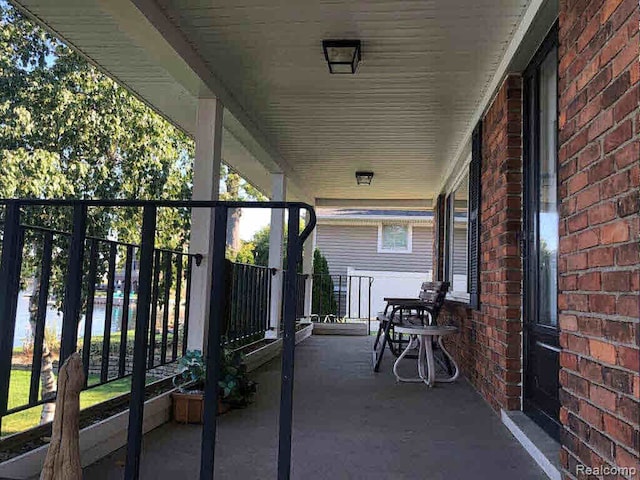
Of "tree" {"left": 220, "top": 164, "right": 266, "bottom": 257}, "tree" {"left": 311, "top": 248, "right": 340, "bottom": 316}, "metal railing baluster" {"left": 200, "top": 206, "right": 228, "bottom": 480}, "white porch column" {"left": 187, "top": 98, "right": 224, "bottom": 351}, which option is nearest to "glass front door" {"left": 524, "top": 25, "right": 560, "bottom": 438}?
"metal railing baluster" {"left": 200, "top": 206, "right": 228, "bottom": 480}

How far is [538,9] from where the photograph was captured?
263 cm

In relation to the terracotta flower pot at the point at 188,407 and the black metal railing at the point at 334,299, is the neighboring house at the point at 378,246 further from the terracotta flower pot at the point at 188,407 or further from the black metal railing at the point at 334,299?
the terracotta flower pot at the point at 188,407

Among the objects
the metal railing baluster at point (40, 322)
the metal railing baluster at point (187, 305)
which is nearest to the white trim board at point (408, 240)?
the metal railing baluster at point (187, 305)

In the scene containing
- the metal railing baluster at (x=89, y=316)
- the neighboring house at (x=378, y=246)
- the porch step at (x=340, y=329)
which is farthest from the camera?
the neighboring house at (x=378, y=246)

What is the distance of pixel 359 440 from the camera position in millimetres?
2830

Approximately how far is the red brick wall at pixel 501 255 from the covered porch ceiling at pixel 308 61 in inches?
12.7

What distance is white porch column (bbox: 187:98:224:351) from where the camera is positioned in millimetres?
3871

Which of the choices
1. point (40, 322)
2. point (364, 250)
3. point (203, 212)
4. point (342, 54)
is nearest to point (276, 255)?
point (203, 212)

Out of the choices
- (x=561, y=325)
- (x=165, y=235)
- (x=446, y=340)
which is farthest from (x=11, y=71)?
(x=561, y=325)

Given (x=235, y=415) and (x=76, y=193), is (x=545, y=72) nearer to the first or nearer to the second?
(x=235, y=415)

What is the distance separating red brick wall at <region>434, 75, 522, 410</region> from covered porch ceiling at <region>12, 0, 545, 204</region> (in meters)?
0.32

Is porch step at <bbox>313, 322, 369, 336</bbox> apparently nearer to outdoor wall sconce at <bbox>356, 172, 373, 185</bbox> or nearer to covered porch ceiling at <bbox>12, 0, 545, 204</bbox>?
outdoor wall sconce at <bbox>356, 172, 373, 185</bbox>

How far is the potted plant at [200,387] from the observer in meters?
3.13

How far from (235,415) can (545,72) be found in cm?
270
